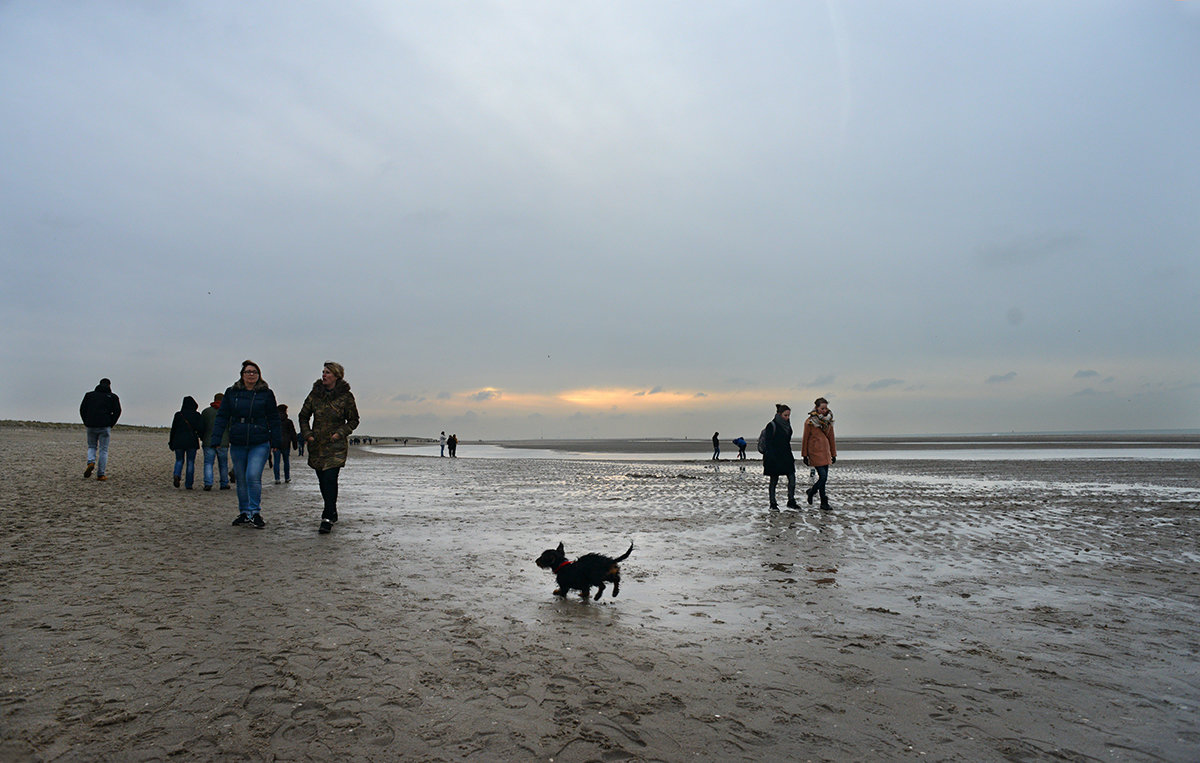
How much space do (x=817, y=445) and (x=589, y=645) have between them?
8817mm

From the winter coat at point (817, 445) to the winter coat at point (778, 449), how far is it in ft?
1.10

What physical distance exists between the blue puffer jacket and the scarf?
30.6 feet

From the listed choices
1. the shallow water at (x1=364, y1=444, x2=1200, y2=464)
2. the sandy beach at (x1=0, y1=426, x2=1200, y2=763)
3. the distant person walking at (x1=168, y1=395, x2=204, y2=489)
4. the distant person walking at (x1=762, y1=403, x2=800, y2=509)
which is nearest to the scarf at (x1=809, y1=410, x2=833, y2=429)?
the distant person walking at (x1=762, y1=403, x2=800, y2=509)

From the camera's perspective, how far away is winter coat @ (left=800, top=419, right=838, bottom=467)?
12164 millimetres

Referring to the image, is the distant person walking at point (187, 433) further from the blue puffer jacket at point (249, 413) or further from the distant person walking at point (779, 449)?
the distant person walking at point (779, 449)

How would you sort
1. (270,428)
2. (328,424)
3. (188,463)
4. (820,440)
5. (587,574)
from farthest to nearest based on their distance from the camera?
(188,463), (820,440), (270,428), (328,424), (587,574)

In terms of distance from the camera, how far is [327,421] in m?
8.91

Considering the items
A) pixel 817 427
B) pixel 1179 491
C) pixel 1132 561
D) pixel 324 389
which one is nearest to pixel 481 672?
pixel 324 389

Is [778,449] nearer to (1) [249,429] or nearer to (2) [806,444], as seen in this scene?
(2) [806,444]

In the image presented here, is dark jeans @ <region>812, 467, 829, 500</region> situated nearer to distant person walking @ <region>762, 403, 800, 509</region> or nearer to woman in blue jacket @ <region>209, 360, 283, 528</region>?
distant person walking @ <region>762, 403, 800, 509</region>

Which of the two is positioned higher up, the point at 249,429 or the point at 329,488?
the point at 249,429

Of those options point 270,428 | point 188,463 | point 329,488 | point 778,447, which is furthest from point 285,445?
point 778,447

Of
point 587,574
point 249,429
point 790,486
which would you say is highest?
point 249,429

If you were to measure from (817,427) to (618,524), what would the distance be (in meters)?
4.46
